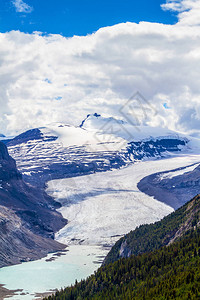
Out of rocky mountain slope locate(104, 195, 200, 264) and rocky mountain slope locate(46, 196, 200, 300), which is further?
rocky mountain slope locate(104, 195, 200, 264)

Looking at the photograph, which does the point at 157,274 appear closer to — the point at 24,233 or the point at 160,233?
the point at 160,233

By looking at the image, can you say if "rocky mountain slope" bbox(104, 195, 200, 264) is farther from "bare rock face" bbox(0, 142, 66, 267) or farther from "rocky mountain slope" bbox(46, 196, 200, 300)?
"bare rock face" bbox(0, 142, 66, 267)

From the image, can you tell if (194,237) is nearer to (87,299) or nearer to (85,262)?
(87,299)

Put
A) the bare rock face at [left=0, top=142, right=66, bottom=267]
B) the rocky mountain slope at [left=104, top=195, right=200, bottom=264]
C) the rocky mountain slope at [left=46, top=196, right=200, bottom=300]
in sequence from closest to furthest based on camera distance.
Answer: the rocky mountain slope at [left=46, top=196, right=200, bottom=300]
the rocky mountain slope at [left=104, top=195, right=200, bottom=264]
the bare rock face at [left=0, top=142, right=66, bottom=267]

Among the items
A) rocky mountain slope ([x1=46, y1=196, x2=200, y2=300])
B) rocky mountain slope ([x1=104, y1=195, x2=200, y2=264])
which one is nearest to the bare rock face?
rocky mountain slope ([x1=104, y1=195, x2=200, y2=264])

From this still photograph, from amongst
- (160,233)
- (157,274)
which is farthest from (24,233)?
(157,274)

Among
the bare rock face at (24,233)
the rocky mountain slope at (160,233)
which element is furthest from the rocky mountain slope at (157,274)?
the bare rock face at (24,233)

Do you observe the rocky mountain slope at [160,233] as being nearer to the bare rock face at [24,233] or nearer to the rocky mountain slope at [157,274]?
the rocky mountain slope at [157,274]

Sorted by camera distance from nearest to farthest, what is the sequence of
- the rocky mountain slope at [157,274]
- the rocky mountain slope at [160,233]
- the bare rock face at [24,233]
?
1. the rocky mountain slope at [157,274]
2. the rocky mountain slope at [160,233]
3. the bare rock face at [24,233]

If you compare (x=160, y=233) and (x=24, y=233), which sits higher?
(x=160, y=233)

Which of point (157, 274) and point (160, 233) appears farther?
point (160, 233)

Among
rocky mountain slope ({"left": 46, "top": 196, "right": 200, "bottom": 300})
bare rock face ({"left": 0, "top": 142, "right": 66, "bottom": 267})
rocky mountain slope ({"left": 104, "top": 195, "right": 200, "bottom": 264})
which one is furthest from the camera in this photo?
bare rock face ({"left": 0, "top": 142, "right": 66, "bottom": 267})

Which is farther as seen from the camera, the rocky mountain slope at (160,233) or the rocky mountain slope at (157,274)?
the rocky mountain slope at (160,233)
